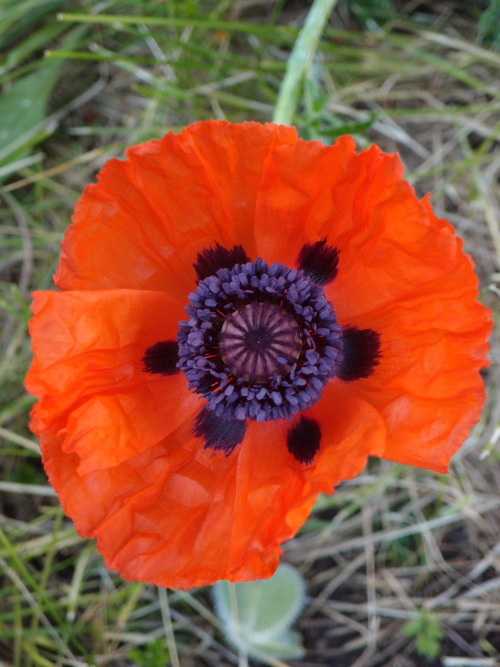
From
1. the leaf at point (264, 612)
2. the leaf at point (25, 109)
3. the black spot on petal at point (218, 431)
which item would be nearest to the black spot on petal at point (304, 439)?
the black spot on petal at point (218, 431)

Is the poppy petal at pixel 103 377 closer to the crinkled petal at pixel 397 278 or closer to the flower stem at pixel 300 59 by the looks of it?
the crinkled petal at pixel 397 278

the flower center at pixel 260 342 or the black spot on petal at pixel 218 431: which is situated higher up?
the flower center at pixel 260 342

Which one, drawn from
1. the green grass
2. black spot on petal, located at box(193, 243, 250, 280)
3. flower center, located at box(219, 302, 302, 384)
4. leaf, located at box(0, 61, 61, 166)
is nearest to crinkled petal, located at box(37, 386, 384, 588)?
flower center, located at box(219, 302, 302, 384)

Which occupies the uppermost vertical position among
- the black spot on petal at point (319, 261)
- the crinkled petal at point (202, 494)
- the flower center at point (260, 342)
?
the black spot on petal at point (319, 261)

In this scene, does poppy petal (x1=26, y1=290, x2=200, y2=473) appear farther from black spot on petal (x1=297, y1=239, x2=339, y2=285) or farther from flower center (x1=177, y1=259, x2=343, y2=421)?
→ black spot on petal (x1=297, y1=239, x2=339, y2=285)

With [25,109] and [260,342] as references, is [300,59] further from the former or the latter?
[25,109]

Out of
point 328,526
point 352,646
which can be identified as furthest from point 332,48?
point 352,646
